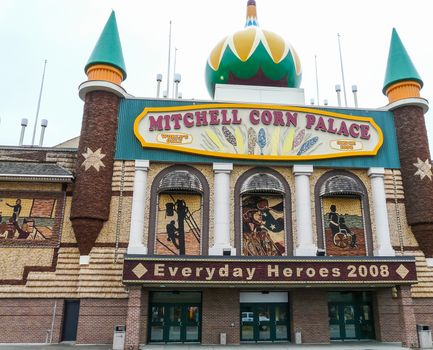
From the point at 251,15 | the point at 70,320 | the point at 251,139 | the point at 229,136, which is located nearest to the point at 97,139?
the point at 229,136

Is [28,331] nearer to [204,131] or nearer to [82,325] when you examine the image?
[82,325]

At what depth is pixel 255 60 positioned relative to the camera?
27.7 meters

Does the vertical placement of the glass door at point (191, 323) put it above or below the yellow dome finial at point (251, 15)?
below

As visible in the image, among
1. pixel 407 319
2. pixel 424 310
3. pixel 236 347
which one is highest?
pixel 424 310

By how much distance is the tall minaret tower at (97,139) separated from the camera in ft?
72.8

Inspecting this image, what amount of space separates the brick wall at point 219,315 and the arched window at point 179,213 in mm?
2668

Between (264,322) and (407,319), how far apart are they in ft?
25.8

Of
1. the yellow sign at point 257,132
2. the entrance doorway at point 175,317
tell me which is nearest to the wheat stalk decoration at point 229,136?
the yellow sign at point 257,132

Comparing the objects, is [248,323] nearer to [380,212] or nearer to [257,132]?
[380,212]

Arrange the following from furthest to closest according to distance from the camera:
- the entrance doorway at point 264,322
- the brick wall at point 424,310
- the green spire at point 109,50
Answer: the green spire at point 109,50
the brick wall at point 424,310
the entrance doorway at point 264,322

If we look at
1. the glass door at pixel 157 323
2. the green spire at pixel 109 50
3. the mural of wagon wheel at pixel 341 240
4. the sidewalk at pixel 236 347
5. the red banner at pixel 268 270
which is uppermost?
the green spire at pixel 109 50

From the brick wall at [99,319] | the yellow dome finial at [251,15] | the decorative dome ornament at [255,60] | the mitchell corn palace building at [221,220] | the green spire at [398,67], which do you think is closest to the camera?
the brick wall at [99,319]

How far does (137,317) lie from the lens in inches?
771

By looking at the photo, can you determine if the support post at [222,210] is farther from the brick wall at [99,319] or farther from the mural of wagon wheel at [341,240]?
the mural of wagon wheel at [341,240]
